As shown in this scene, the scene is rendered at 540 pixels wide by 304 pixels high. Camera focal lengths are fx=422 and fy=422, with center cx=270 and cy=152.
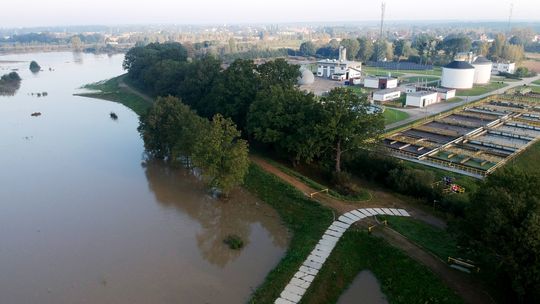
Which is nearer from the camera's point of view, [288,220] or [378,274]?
[378,274]

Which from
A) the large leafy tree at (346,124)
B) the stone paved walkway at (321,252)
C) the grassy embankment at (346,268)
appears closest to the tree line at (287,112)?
the large leafy tree at (346,124)

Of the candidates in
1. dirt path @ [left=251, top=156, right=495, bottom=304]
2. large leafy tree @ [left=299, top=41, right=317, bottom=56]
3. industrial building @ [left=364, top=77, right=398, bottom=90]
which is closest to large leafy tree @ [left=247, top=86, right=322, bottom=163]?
dirt path @ [left=251, top=156, right=495, bottom=304]

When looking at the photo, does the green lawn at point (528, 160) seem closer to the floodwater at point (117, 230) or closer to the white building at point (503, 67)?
the floodwater at point (117, 230)

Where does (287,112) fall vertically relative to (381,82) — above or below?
above

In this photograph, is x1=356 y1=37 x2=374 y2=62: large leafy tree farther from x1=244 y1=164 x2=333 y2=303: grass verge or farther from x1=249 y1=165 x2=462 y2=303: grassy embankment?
x1=249 y1=165 x2=462 y2=303: grassy embankment

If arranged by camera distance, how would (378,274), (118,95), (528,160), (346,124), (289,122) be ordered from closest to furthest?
(378,274), (346,124), (289,122), (528,160), (118,95)

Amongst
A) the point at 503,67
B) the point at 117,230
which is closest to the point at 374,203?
the point at 117,230

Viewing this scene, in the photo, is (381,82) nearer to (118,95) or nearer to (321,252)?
(118,95)
